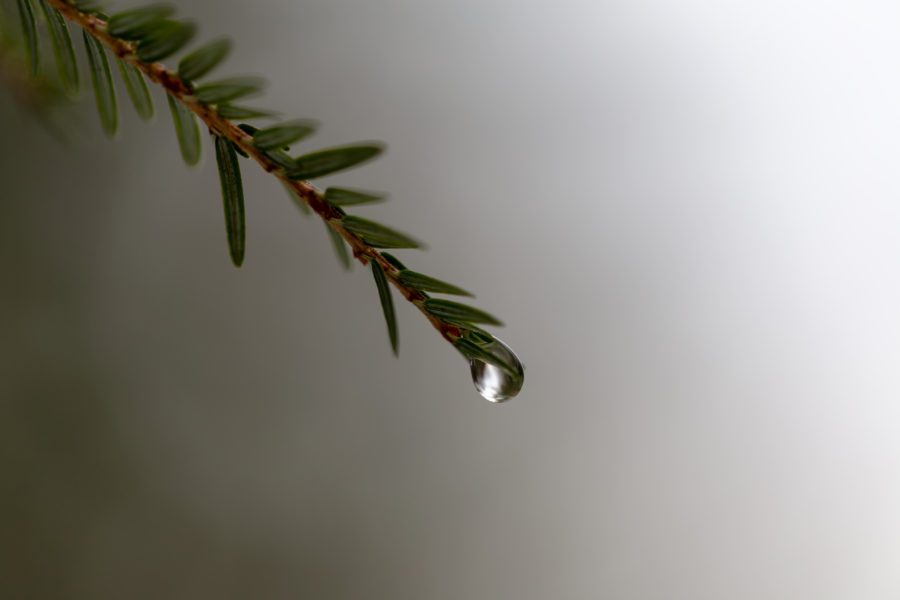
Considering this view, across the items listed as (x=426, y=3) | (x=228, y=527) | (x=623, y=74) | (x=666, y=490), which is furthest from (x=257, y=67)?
(x=666, y=490)

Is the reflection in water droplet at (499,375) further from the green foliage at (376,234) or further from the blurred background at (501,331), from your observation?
the blurred background at (501,331)

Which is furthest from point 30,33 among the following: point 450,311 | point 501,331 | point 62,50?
point 501,331

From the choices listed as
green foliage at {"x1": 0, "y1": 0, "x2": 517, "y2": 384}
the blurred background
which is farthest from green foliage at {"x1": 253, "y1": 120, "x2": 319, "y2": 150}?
the blurred background

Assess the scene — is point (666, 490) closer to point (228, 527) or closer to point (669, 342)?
point (669, 342)

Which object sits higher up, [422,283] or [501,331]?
[501,331]

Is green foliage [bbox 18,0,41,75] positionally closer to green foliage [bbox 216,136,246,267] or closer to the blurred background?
green foliage [bbox 216,136,246,267]

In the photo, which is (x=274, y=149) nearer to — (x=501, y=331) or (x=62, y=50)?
(x=62, y=50)

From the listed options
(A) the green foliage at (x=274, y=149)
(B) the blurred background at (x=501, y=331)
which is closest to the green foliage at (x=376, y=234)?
(A) the green foliage at (x=274, y=149)
